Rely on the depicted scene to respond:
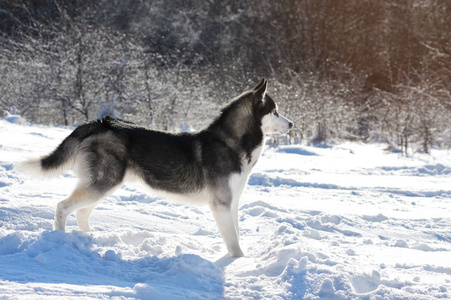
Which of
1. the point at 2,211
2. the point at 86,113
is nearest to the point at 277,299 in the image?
the point at 2,211

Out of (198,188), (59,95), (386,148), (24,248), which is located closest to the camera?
(24,248)

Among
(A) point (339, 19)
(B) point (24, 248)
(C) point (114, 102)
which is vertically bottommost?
(B) point (24, 248)

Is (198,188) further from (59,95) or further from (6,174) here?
(59,95)

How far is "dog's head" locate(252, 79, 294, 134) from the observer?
4.39 metres

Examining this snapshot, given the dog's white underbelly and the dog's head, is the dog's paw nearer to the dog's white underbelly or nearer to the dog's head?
the dog's white underbelly

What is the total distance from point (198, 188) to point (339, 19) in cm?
2717

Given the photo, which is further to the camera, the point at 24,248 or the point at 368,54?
the point at 368,54

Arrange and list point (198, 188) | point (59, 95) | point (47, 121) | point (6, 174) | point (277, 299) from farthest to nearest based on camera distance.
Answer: point (47, 121)
point (59, 95)
point (6, 174)
point (198, 188)
point (277, 299)

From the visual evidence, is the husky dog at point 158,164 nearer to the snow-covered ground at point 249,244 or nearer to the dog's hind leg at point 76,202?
the dog's hind leg at point 76,202

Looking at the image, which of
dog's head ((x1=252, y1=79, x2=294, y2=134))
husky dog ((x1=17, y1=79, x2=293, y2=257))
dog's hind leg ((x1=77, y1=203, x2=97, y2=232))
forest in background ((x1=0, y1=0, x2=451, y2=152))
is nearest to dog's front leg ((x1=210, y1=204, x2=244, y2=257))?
husky dog ((x1=17, y1=79, x2=293, y2=257))

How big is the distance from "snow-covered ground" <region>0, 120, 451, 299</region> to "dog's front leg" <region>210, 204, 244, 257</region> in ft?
0.44

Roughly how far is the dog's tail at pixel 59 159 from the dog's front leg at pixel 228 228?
1.32 metres

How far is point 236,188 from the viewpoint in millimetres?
4191

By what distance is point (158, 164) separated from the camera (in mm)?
4078
